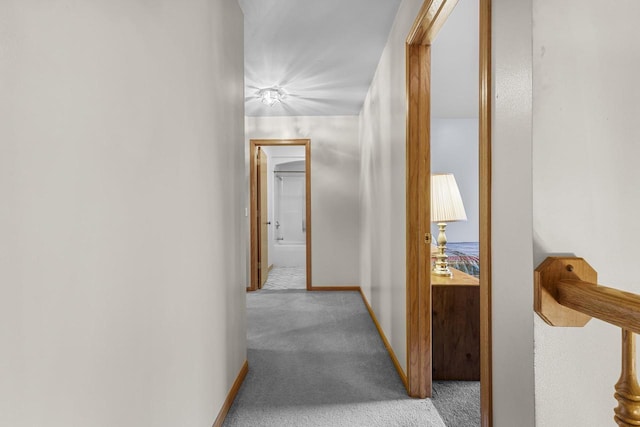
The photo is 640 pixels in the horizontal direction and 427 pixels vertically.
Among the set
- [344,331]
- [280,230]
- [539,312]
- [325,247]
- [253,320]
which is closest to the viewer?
[539,312]

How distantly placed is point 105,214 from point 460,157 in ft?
18.9

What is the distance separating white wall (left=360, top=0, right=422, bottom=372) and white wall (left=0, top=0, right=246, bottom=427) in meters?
1.29

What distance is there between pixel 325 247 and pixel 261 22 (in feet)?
10.5

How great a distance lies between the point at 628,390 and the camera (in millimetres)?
671

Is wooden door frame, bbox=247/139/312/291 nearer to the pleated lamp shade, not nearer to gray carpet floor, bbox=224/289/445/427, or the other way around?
gray carpet floor, bbox=224/289/445/427

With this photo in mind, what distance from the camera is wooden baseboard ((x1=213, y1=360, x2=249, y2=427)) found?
187 centimetres

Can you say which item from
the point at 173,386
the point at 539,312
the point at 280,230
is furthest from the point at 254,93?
the point at 280,230

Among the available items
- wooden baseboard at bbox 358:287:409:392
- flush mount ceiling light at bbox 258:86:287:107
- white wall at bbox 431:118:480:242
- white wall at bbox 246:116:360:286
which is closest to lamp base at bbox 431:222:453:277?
wooden baseboard at bbox 358:287:409:392

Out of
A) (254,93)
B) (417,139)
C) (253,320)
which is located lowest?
(253,320)

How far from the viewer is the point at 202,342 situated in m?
1.65

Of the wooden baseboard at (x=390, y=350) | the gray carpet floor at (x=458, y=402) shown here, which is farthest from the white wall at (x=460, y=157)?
the gray carpet floor at (x=458, y=402)

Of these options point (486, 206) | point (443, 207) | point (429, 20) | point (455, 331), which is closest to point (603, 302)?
point (486, 206)

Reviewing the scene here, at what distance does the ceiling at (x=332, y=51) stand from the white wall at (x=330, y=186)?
1.35 ft

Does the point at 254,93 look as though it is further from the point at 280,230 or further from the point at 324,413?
the point at 280,230
